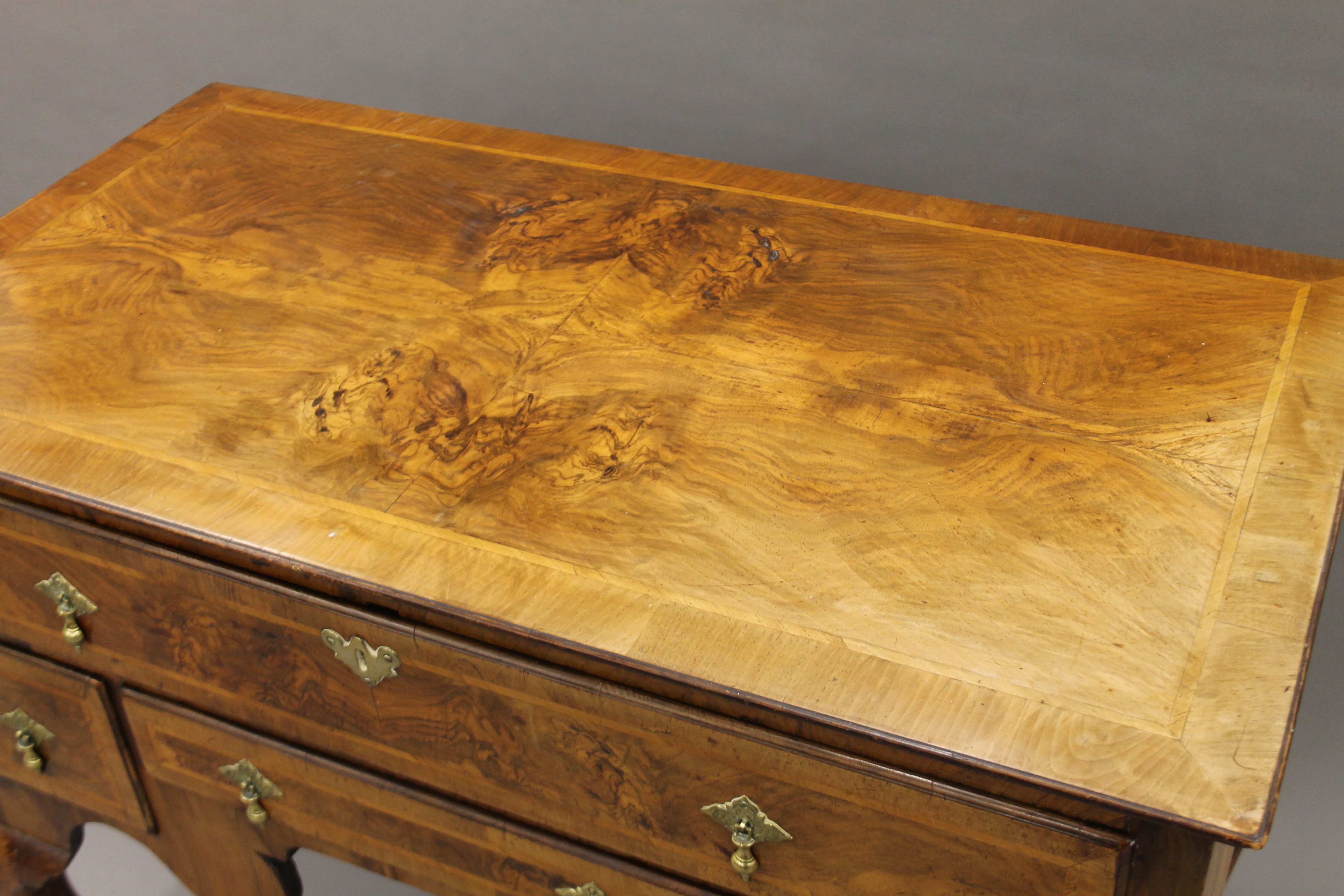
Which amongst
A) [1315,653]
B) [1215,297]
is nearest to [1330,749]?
[1315,653]

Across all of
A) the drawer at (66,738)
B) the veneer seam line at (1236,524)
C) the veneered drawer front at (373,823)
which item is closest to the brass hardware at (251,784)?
the veneered drawer front at (373,823)

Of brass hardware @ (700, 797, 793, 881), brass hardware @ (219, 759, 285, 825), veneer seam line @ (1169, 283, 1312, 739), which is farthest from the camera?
brass hardware @ (219, 759, 285, 825)

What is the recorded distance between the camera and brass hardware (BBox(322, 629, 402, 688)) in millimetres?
1366

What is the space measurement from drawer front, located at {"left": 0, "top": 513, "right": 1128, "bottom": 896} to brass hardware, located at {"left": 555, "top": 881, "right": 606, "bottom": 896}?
6 centimetres

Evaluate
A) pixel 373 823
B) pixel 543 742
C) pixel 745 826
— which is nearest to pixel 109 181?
pixel 373 823

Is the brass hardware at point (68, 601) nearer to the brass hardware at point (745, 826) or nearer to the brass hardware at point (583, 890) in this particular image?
the brass hardware at point (583, 890)

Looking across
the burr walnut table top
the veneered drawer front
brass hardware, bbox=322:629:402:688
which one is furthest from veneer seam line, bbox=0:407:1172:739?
the veneered drawer front

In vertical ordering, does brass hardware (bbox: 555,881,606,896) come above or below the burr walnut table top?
below

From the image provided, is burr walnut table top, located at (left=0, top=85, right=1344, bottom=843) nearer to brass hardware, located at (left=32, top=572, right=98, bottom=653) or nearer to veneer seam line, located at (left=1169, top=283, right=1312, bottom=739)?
veneer seam line, located at (left=1169, top=283, right=1312, bottom=739)

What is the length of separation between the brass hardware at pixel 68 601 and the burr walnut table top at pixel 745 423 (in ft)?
0.55

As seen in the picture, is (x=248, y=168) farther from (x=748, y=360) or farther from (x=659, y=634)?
(x=659, y=634)

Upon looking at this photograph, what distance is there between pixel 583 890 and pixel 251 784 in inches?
16.7

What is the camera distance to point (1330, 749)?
6.65 ft

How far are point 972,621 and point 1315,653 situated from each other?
118 centimetres
